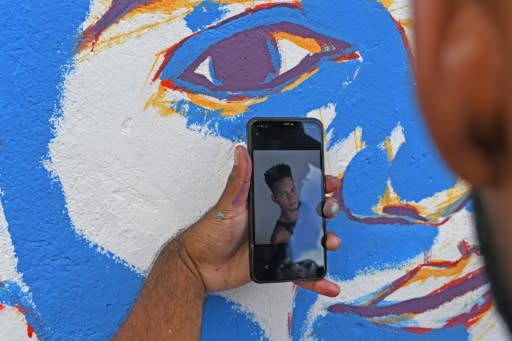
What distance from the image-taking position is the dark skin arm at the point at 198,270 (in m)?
0.81

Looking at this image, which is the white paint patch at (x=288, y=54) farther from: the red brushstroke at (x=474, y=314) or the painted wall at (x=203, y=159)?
A: the red brushstroke at (x=474, y=314)

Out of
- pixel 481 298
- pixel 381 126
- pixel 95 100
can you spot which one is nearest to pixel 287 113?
pixel 381 126

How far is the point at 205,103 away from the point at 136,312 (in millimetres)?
330

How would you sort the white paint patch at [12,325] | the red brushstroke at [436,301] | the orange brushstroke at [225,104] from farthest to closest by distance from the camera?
the red brushstroke at [436,301] < the orange brushstroke at [225,104] < the white paint patch at [12,325]

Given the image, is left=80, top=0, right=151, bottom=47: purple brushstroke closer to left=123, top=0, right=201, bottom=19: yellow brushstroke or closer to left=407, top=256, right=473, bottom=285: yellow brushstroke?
left=123, top=0, right=201, bottom=19: yellow brushstroke

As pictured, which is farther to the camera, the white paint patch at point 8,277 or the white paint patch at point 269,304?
the white paint patch at point 269,304

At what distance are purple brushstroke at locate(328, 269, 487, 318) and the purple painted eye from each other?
391mm

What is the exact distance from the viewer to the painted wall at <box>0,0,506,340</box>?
2.59 feet

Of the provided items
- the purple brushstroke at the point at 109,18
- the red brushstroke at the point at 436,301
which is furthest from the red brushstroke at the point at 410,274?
the purple brushstroke at the point at 109,18

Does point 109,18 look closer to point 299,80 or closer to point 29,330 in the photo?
point 299,80

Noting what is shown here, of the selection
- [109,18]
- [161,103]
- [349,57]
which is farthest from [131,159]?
[349,57]

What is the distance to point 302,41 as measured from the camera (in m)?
0.93

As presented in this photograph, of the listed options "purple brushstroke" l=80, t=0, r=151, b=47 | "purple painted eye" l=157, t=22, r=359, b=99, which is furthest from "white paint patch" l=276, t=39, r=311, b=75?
"purple brushstroke" l=80, t=0, r=151, b=47

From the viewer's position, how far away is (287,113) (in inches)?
36.2
